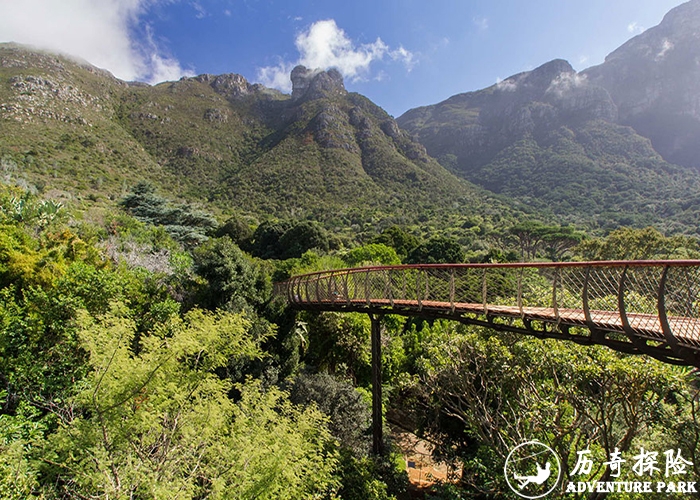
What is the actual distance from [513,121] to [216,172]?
101 metres

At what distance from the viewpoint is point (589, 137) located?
290 ft

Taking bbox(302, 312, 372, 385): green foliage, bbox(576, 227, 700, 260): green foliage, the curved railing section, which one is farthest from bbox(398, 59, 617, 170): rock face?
the curved railing section

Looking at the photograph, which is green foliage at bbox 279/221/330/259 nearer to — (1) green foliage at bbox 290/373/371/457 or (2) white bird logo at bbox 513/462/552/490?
(1) green foliage at bbox 290/373/371/457

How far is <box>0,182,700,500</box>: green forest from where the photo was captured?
5.75m

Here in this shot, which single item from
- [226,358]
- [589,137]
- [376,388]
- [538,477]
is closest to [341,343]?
[376,388]

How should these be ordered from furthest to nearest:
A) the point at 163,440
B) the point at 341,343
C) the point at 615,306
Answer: the point at 341,343 < the point at 163,440 < the point at 615,306

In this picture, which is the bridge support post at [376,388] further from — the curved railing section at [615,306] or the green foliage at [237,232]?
the green foliage at [237,232]

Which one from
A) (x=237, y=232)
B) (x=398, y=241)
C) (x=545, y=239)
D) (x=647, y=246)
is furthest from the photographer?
(x=545, y=239)

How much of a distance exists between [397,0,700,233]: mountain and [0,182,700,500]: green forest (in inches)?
2536

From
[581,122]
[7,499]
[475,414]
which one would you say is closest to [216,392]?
[7,499]

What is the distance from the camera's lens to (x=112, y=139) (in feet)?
158

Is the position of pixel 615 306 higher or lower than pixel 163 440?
higher

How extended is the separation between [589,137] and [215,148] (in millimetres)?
100150

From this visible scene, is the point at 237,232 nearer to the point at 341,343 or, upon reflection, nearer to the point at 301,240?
the point at 301,240
